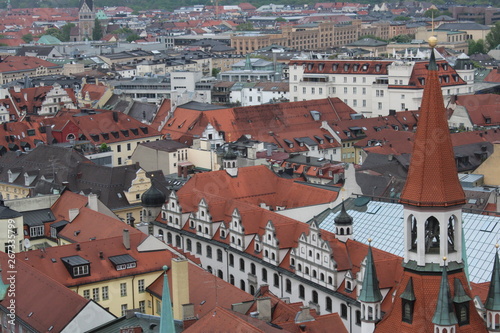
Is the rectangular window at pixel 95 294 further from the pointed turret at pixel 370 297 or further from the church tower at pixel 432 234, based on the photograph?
the church tower at pixel 432 234

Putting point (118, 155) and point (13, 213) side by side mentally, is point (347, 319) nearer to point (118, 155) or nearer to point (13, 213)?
point (13, 213)

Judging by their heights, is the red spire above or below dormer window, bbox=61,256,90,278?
above

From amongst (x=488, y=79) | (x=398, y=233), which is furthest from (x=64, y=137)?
(x=488, y=79)

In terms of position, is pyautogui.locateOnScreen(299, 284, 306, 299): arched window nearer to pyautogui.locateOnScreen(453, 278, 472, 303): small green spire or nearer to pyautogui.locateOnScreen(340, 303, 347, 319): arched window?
pyautogui.locateOnScreen(340, 303, 347, 319): arched window

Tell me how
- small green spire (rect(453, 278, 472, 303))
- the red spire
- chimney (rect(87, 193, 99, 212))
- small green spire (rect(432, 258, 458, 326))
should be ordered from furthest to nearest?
chimney (rect(87, 193, 99, 212))
the red spire
small green spire (rect(453, 278, 472, 303))
small green spire (rect(432, 258, 458, 326))

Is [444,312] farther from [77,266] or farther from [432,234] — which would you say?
[77,266]

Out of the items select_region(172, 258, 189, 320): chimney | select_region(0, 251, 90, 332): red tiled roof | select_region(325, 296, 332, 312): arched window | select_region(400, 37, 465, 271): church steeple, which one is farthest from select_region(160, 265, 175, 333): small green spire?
select_region(325, 296, 332, 312): arched window

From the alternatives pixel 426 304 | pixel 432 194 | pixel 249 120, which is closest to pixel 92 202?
pixel 432 194

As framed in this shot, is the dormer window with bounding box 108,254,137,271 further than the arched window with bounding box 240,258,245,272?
No
